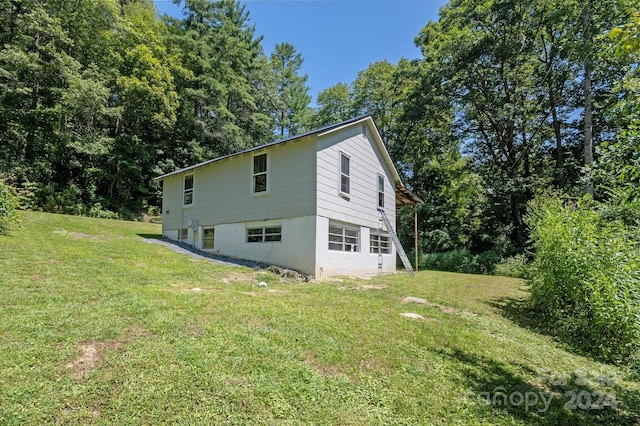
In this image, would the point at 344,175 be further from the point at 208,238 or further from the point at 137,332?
the point at 137,332

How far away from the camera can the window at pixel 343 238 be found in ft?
37.6

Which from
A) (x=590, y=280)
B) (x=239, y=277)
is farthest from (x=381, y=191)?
(x=590, y=280)

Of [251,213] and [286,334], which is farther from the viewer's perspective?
[251,213]

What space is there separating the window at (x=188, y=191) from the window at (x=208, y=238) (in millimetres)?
1720

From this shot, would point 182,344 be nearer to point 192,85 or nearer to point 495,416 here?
point 495,416

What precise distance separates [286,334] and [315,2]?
14.0 meters

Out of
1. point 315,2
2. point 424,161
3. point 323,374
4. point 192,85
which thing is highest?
point 192,85

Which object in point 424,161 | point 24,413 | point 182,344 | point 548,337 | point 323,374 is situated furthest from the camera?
point 424,161

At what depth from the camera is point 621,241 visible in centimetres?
563

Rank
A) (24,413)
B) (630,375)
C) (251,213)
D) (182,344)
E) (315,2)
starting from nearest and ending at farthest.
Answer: (24,413)
(182,344)
(630,375)
(251,213)
(315,2)

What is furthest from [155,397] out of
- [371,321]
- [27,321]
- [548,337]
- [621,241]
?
[621,241]

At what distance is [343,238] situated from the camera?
12.1 meters

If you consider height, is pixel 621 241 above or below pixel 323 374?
above

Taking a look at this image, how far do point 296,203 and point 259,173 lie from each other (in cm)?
220
